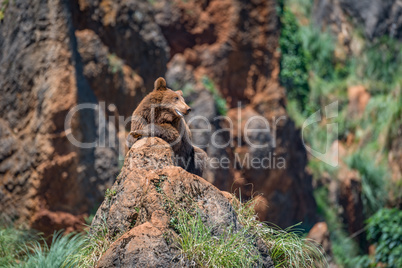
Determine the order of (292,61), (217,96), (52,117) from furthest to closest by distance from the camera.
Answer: (292,61) < (217,96) < (52,117)

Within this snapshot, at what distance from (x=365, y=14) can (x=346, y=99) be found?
2927mm

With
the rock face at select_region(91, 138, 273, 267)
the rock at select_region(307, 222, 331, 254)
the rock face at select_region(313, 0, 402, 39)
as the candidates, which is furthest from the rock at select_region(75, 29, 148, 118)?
the rock face at select_region(313, 0, 402, 39)

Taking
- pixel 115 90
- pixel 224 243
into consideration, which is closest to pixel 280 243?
pixel 224 243

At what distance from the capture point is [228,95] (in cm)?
1151

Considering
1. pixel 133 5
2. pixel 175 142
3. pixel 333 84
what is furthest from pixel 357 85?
pixel 175 142

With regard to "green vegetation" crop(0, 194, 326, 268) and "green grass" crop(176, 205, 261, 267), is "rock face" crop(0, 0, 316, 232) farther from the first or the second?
"green grass" crop(176, 205, 261, 267)

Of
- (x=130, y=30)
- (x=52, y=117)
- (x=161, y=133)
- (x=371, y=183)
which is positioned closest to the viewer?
(x=161, y=133)

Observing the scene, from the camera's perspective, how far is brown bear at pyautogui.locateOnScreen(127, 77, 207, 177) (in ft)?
17.5

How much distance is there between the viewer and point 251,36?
11.7 m

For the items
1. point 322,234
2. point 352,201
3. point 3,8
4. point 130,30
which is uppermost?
point 3,8

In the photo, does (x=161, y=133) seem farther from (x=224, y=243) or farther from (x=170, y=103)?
(x=224, y=243)

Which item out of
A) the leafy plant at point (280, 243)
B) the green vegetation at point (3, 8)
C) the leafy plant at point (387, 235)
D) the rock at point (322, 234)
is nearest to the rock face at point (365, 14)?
the leafy plant at point (387, 235)

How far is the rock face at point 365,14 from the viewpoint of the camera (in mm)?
14172

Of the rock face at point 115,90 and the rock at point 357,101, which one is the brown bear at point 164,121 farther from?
the rock at point 357,101
